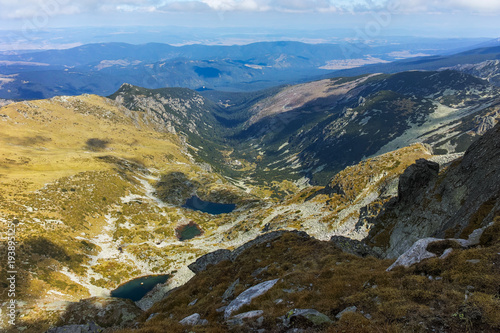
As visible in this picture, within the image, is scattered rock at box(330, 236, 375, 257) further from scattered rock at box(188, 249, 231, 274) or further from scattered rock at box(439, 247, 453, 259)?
scattered rock at box(188, 249, 231, 274)

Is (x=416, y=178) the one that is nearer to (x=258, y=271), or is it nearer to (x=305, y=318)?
(x=258, y=271)

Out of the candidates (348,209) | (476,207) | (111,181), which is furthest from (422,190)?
(111,181)

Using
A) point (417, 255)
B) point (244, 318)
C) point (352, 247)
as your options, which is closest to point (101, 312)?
point (244, 318)

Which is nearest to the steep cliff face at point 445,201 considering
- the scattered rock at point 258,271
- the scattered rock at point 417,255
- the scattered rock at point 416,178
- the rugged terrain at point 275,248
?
the scattered rock at point 416,178

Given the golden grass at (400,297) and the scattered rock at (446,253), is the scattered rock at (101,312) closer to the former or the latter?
the golden grass at (400,297)

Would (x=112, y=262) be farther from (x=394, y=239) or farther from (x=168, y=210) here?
(x=394, y=239)

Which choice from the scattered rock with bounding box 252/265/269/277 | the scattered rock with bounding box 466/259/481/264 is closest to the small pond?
the scattered rock with bounding box 252/265/269/277
